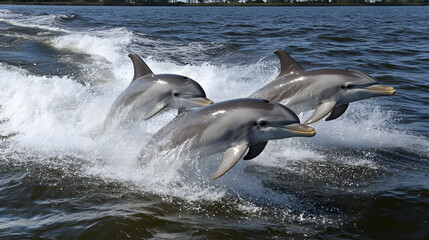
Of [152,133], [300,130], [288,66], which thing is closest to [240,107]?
[300,130]

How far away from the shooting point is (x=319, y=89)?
24.4 feet

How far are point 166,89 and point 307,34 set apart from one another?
68.3 feet

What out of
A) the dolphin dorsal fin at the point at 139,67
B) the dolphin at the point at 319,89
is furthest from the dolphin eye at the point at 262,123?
the dolphin dorsal fin at the point at 139,67

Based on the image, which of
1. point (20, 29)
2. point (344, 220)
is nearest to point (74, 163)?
point (344, 220)

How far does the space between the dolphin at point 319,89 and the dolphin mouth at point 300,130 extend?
186cm

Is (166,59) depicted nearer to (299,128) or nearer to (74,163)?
(74,163)

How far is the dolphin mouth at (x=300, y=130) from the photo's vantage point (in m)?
5.27

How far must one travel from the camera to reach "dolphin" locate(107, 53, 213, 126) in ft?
23.5

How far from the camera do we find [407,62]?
16984 millimetres

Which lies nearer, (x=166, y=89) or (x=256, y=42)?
(x=166, y=89)

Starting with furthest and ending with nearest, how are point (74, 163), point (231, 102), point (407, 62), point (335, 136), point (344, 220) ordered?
point (407, 62)
point (335, 136)
point (74, 163)
point (231, 102)
point (344, 220)

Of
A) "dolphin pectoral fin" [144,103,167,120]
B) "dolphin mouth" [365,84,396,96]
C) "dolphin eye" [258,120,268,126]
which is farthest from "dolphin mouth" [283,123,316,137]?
"dolphin pectoral fin" [144,103,167,120]

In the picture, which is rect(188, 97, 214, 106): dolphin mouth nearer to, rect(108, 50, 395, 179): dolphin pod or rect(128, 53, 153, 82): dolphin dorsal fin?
rect(108, 50, 395, 179): dolphin pod

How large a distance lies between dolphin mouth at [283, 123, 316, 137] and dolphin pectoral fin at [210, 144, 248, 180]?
603 millimetres
